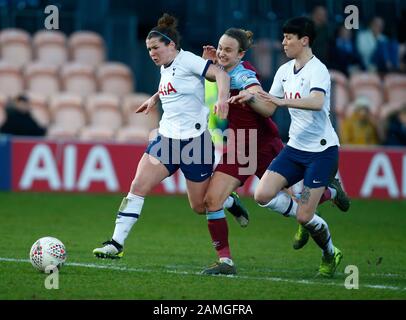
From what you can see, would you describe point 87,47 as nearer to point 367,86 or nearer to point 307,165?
point 367,86

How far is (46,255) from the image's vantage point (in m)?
9.07

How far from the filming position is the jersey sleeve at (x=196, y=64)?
9.64m

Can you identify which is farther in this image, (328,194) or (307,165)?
(328,194)

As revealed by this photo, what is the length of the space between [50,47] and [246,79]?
1004cm

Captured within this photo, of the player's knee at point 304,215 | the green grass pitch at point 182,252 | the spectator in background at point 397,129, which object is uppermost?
the spectator in background at point 397,129

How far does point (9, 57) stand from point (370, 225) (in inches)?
293

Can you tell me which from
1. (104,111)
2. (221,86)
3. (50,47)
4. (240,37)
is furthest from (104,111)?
(221,86)

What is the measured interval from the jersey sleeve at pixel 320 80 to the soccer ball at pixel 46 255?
2518 mm

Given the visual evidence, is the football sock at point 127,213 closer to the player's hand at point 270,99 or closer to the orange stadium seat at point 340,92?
the player's hand at point 270,99

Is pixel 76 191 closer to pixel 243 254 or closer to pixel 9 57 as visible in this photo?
pixel 9 57

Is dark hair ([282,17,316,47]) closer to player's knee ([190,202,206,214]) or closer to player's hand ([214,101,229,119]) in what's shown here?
player's hand ([214,101,229,119])

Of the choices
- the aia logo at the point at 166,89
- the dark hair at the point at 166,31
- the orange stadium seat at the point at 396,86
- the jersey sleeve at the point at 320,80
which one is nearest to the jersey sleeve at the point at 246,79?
the jersey sleeve at the point at 320,80

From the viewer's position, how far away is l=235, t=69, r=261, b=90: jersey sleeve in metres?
9.39

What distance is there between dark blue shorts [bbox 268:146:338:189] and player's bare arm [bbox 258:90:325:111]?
0.58m
